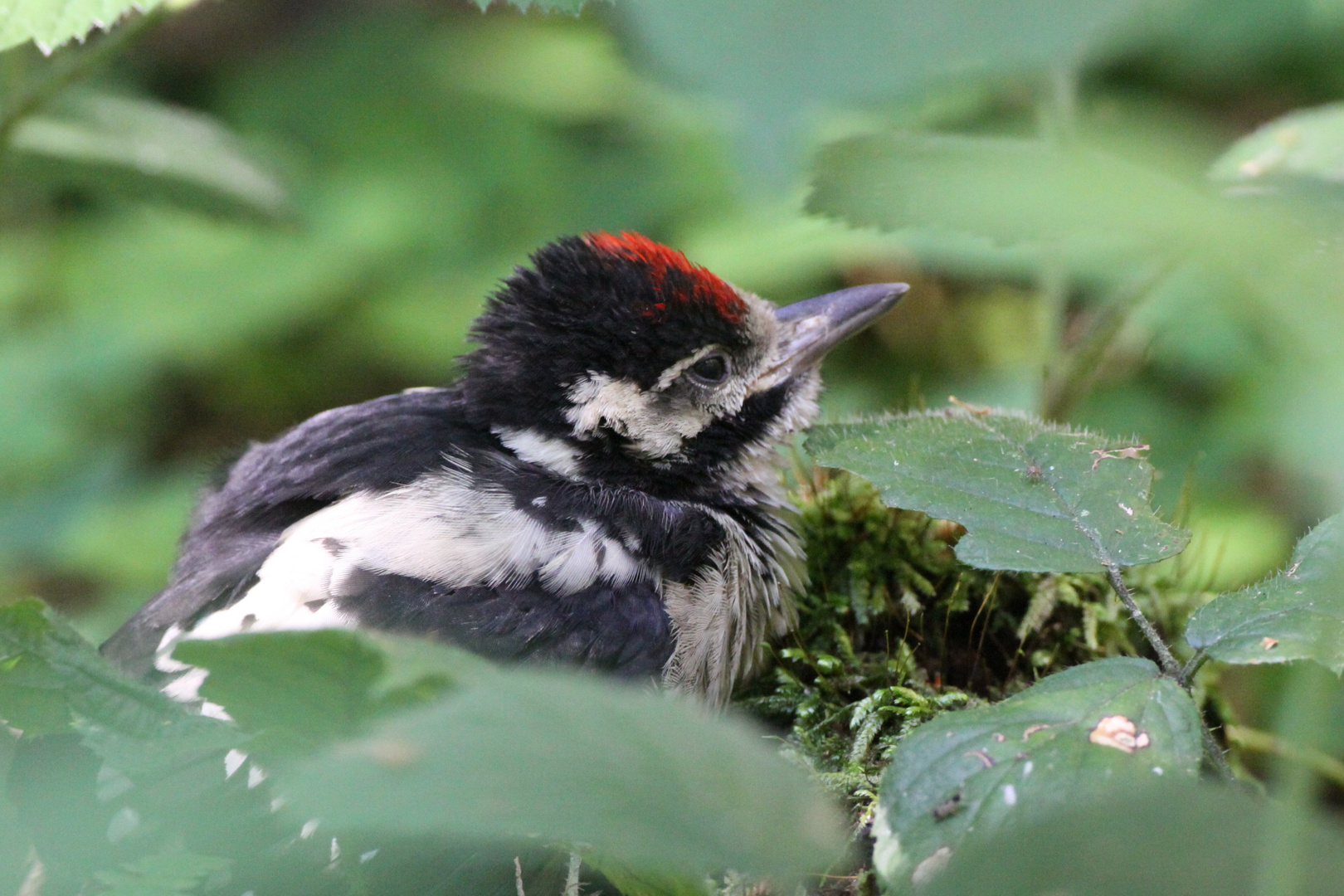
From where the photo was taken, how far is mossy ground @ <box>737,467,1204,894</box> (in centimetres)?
160

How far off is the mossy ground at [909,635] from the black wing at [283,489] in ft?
2.21

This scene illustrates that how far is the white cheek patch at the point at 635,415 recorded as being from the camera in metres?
2.01

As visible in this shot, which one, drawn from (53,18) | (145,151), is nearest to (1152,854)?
(53,18)

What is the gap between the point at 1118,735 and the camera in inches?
41.6

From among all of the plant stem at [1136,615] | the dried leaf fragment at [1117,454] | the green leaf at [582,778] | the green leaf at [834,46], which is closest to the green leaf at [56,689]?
the green leaf at [582,778]

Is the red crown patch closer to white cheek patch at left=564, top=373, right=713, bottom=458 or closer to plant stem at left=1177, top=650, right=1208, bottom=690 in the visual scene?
white cheek patch at left=564, top=373, right=713, bottom=458

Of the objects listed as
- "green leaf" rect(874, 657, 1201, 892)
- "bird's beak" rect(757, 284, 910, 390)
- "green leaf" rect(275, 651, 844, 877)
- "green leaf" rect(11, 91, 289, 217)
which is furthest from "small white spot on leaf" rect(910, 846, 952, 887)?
"green leaf" rect(11, 91, 289, 217)

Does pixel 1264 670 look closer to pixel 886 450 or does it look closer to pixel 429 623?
pixel 886 450

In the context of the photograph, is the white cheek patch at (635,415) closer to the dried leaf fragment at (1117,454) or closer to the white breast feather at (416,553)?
the white breast feather at (416,553)

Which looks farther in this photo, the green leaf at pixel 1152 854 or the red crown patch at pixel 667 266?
the red crown patch at pixel 667 266

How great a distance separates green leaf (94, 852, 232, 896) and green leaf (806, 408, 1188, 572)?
0.84 m

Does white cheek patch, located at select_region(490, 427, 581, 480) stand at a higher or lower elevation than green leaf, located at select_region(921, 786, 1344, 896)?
higher

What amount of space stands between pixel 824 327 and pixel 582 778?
5.42 feet

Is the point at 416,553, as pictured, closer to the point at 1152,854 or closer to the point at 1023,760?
the point at 1023,760
